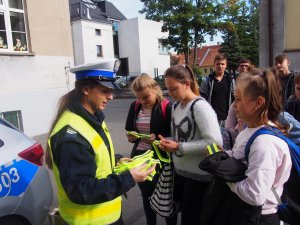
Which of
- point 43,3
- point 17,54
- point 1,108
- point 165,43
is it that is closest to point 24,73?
point 17,54

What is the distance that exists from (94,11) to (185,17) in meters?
13.8

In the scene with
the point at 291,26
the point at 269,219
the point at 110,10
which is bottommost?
the point at 269,219

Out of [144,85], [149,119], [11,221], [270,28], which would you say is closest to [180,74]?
[144,85]

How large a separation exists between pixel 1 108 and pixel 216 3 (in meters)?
21.0

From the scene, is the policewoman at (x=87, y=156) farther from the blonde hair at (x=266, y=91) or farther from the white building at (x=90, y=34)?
the white building at (x=90, y=34)

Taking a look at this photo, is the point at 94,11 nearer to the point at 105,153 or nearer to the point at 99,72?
the point at 99,72

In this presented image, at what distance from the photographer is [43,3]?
370 inches

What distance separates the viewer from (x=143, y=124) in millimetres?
3314

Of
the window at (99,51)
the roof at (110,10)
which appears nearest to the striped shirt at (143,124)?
the window at (99,51)

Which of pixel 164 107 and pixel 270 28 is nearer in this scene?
pixel 164 107

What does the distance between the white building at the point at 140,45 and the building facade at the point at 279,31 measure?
2397 centimetres

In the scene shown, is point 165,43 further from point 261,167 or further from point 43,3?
point 261,167

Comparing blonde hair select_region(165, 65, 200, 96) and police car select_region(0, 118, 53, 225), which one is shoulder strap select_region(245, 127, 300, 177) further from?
police car select_region(0, 118, 53, 225)

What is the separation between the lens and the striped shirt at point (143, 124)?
3.29 m
